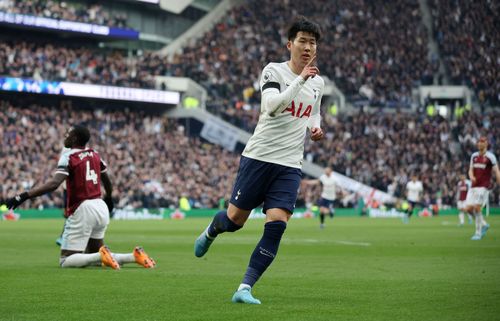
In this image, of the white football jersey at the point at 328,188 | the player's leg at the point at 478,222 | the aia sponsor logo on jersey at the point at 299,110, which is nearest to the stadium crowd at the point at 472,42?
the white football jersey at the point at 328,188

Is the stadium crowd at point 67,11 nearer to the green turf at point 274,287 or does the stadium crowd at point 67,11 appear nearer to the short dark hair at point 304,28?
the green turf at point 274,287

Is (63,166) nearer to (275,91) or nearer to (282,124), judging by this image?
(282,124)

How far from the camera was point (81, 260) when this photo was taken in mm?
13539

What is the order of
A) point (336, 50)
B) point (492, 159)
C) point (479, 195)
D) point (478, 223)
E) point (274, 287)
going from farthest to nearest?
1. point (336, 50)
2. point (479, 195)
3. point (478, 223)
4. point (492, 159)
5. point (274, 287)

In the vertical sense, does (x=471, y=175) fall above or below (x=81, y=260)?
above

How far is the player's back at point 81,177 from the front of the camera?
13.7 metres

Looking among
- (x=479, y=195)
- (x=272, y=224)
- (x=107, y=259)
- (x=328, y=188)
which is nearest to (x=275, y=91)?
(x=272, y=224)

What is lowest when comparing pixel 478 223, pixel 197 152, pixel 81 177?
pixel 478 223

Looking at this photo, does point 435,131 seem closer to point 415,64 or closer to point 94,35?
point 415,64

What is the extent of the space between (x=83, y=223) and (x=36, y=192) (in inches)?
58.2

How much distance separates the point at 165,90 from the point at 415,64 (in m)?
17.5

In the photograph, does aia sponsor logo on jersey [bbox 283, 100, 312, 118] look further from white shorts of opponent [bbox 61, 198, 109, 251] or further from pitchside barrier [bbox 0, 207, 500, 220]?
pitchside barrier [bbox 0, 207, 500, 220]

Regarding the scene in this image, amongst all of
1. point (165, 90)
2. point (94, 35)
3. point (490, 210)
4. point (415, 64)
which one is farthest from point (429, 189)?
point (94, 35)

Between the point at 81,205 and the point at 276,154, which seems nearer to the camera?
the point at 276,154
